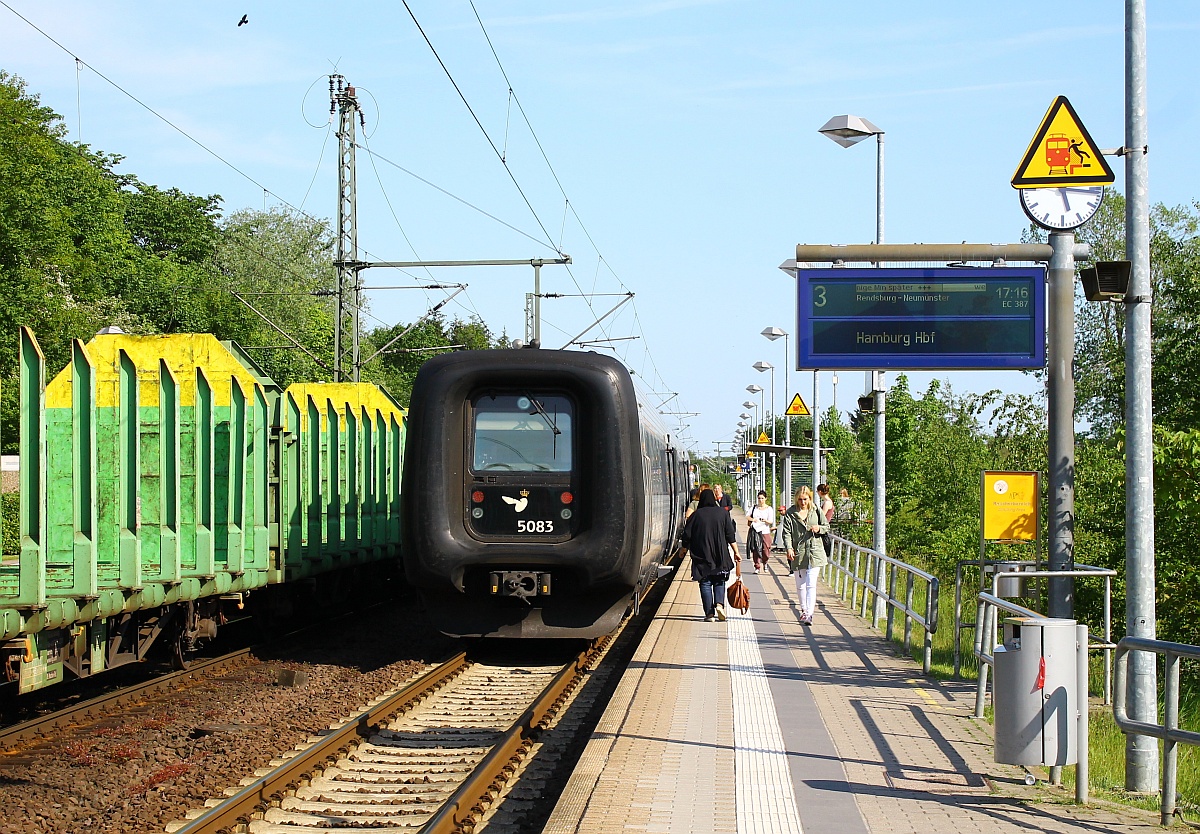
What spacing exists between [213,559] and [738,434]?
8223cm

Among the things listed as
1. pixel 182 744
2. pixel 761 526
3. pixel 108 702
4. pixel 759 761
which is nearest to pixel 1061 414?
pixel 759 761

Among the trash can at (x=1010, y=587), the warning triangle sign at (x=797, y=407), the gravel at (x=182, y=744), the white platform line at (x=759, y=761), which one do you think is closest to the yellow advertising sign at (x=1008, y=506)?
the trash can at (x=1010, y=587)

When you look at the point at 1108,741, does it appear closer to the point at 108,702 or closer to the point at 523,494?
the point at 523,494

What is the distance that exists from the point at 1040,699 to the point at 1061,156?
4.04 meters

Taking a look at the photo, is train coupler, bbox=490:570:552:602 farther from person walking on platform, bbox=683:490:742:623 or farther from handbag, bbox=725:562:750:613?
handbag, bbox=725:562:750:613

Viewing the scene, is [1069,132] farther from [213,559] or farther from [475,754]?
[213,559]

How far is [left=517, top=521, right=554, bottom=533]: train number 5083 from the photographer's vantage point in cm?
1260

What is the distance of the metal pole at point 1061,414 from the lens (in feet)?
32.2

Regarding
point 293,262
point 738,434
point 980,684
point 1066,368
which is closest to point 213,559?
point 980,684

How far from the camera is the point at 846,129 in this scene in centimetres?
1591

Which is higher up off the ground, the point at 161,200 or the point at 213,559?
the point at 161,200

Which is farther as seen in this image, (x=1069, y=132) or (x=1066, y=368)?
(x=1066, y=368)

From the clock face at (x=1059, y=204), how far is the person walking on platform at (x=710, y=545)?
7.09 meters

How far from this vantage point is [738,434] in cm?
9294
